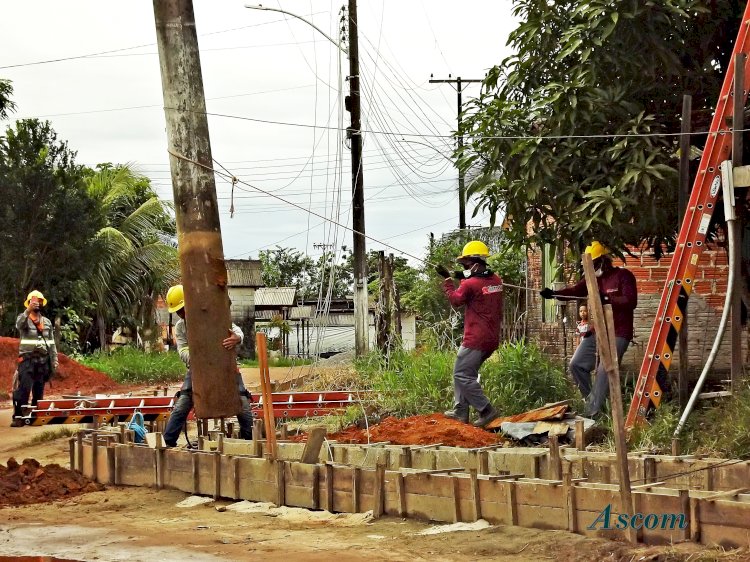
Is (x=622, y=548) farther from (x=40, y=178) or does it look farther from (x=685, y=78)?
(x=40, y=178)

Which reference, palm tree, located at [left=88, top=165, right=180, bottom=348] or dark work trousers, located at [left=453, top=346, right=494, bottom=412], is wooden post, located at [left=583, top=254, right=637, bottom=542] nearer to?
dark work trousers, located at [left=453, top=346, right=494, bottom=412]

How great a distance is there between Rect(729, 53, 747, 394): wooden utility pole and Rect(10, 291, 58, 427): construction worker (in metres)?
9.65

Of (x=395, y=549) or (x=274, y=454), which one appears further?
(x=274, y=454)

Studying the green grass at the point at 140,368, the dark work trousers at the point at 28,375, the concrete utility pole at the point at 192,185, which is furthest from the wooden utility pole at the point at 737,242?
the green grass at the point at 140,368

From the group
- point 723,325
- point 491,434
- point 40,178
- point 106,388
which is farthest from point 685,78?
point 40,178

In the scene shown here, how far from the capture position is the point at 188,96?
30.6 ft

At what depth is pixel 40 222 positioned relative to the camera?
28953mm

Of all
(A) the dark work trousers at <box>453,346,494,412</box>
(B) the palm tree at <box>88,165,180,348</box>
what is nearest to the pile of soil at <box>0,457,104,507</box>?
(A) the dark work trousers at <box>453,346,494,412</box>

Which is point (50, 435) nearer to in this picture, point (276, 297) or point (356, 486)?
point (356, 486)

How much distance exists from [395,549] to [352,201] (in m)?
16.7

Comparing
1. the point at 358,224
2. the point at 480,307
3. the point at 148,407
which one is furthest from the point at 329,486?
the point at 358,224

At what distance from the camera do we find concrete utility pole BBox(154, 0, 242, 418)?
366 inches

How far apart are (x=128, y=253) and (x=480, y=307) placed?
2455cm

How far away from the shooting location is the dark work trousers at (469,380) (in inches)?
456
